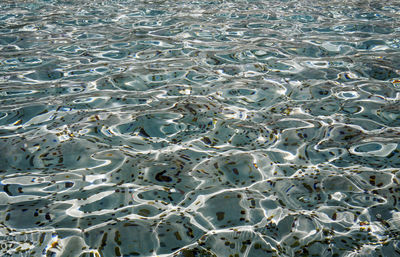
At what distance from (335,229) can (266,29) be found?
4493mm

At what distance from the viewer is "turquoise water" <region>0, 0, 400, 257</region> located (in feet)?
6.49

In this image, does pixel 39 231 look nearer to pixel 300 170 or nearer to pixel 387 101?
pixel 300 170

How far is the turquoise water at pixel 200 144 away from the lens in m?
1.98

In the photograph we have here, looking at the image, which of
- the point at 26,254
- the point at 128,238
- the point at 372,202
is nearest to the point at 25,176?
the point at 26,254

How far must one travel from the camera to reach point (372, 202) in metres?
2.20

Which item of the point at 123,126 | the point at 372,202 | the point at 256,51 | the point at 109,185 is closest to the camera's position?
the point at 372,202

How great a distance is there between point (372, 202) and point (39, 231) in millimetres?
1821

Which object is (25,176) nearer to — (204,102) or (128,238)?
(128,238)

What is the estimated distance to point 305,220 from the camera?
2064 mm

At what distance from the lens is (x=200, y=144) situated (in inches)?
113

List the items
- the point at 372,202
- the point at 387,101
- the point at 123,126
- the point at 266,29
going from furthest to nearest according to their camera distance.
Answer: the point at 266,29 < the point at 387,101 < the point at 123,126 < the point at 372,202

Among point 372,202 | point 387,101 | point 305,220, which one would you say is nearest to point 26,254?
point 305,220

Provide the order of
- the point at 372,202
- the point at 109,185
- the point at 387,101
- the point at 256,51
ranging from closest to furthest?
the point at 372,202, the point at 109,185, the point at 387,101, the point at 256,51

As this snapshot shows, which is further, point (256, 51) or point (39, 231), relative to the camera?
point (256, 51)
